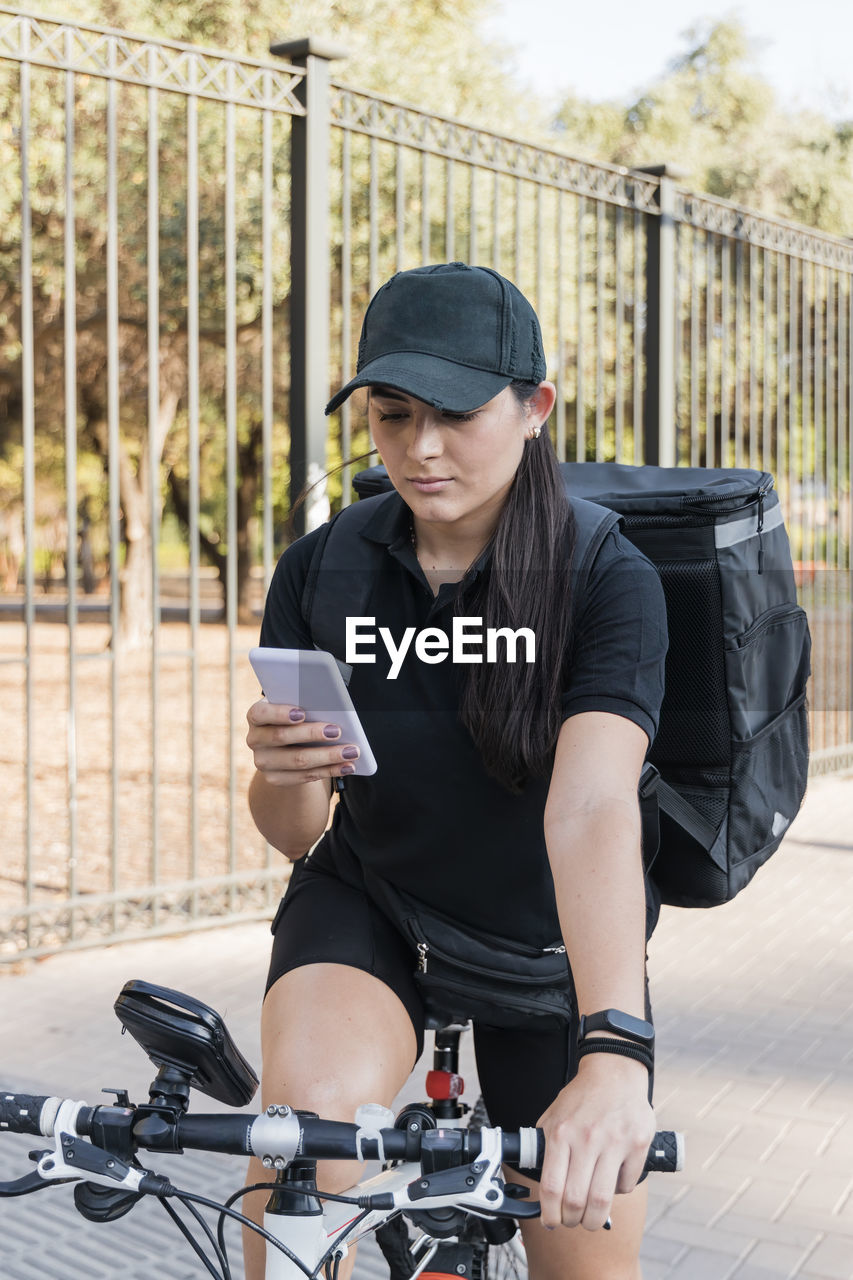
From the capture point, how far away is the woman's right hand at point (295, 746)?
1.77m

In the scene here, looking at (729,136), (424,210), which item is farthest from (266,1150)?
(729,136)

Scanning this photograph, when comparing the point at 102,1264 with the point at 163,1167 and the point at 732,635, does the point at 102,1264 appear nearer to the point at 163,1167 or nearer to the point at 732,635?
the point at 163,1167

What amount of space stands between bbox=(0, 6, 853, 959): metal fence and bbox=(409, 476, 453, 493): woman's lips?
250cm

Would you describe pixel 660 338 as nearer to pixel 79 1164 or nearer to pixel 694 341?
pixel 694 341

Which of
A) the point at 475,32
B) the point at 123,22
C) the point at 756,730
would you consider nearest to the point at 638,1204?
the point at 756,730

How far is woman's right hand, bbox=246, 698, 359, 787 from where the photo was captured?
1769mm

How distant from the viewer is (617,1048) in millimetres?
1524

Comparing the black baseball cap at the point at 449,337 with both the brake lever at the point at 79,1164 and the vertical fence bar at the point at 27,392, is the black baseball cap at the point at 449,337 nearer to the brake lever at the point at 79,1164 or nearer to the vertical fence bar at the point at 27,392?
the brake lever at the point at 79,1164

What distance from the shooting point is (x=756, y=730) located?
217 centimetres

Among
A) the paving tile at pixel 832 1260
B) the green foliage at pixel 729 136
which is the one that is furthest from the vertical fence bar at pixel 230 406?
the green foliage at pixel 729 136

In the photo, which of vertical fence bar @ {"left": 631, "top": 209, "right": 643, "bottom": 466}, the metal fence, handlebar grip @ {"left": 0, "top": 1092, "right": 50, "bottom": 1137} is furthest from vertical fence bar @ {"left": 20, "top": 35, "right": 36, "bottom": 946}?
handlebar grip @ {"left": 0, "top": 1092, "right": 50, "bottom": 1137}

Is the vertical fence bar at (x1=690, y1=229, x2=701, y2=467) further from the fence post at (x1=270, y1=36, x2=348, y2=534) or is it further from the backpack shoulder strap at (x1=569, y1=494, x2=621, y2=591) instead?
the backpack shoulder strap at (x1=569, y1=494, x2=621, y2=591)

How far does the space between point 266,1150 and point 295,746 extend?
1.78 ft

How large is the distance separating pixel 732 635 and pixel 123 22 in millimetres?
14028
